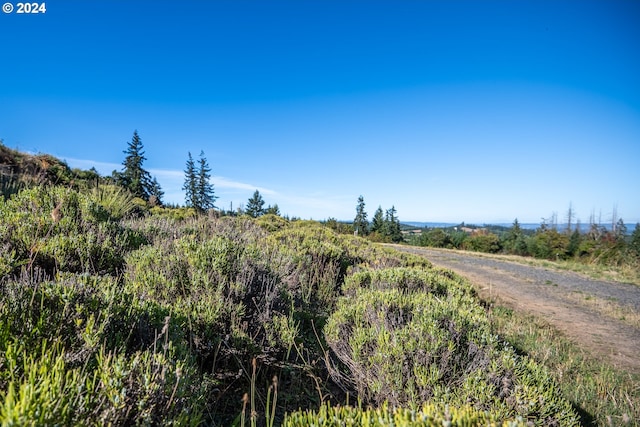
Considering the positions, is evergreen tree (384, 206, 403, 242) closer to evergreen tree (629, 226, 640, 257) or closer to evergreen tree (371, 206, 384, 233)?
evergreen tree (371, 206, 384, 233)

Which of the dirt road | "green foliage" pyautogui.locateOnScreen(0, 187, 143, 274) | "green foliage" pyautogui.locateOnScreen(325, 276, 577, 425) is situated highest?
"green foliage" pyautogui.locateOnScreen(0, 187, 143, 274)

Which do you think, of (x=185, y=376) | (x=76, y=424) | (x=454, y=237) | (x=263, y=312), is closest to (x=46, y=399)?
(x=76, y=424)

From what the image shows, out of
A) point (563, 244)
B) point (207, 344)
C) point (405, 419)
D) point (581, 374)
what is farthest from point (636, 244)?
point (207, 344)

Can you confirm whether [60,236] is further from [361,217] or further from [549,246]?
[361,217]

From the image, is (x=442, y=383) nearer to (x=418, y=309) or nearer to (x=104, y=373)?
(x=418, y=309)

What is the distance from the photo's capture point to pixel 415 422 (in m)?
1.33

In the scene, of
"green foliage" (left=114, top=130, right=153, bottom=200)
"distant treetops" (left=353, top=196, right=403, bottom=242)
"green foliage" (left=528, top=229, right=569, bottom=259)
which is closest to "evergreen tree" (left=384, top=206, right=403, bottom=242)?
"distant treetops" (left=353, top=196, right=403, bottom=242)

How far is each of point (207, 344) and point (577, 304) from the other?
37.1 ft

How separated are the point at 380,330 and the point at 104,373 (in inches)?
92.7

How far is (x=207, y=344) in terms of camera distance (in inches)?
115

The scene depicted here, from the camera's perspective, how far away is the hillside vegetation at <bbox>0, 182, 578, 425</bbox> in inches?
57.2

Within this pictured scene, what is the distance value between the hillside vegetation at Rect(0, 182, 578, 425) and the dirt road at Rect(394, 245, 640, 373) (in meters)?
4.01

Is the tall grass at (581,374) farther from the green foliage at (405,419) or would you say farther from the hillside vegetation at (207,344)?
the green foliage at (405,419)

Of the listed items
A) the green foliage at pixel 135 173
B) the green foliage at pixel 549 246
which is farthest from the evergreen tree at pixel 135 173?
the green foliage at pixel 549 246
